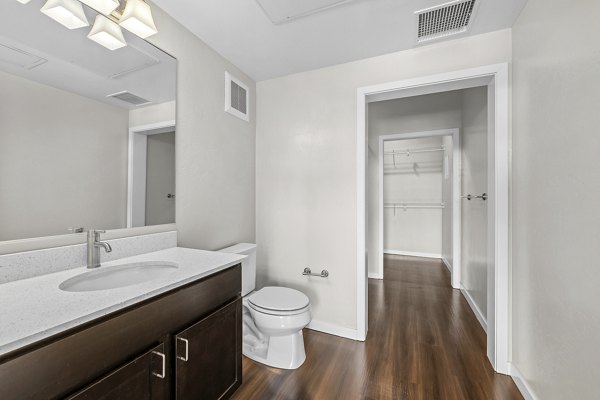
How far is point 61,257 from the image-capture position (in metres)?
1.07

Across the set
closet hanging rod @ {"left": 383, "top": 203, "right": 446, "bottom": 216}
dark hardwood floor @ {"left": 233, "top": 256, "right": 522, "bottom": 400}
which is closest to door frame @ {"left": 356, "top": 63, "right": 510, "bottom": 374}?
dark hardwood floor @ {"left": 233, "top": 256, "right": 522, "bottom": 400}

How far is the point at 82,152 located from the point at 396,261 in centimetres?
435

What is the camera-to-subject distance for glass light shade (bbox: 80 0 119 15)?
115cm

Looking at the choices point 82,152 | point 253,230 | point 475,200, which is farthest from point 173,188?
point 475,200

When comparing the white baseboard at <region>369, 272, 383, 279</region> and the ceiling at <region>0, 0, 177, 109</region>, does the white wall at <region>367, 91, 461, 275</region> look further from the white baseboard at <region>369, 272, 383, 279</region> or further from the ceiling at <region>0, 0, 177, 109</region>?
the ceiling at <region>0, 0, 177, 109</region>

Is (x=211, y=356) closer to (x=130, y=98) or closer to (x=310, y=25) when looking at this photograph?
(x=130, y=98)

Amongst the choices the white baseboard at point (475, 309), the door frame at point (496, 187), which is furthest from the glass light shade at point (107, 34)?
the white baseboard at point (475, 309)

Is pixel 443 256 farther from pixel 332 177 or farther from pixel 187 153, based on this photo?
pixel 187 153

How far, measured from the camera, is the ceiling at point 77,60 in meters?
1.00

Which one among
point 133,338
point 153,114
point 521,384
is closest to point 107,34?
point 153,114

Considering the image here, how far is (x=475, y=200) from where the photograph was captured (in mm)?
2404

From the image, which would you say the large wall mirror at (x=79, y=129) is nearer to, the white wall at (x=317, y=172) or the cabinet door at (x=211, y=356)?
the cabinet door at (x=211, y=356)

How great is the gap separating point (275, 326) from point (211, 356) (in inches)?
20.8

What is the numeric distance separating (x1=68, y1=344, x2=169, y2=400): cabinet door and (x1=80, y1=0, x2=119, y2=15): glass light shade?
60.0 inches
